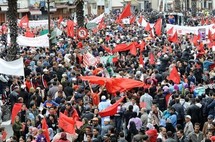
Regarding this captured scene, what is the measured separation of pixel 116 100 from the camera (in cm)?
1574

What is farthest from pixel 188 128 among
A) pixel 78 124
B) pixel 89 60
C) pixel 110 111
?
pixel 89 60

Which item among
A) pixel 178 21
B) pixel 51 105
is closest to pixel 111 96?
pixel 51 105

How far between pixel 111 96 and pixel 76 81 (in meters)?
2.81

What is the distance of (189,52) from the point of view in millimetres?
26000

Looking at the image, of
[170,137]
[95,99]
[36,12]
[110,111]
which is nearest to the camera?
[170,137]

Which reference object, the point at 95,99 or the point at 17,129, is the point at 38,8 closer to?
the point at 95,99

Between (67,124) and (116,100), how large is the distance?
97.6 inches

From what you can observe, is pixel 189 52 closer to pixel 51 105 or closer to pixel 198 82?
pixel 198 82

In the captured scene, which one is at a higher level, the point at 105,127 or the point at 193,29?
the point at 193,29

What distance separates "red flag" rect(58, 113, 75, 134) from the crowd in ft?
0.29

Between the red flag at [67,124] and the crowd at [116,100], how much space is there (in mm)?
89

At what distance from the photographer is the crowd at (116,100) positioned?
13320 millimetres

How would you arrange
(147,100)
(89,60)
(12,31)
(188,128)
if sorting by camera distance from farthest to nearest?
(12,31)
(89,60)
(147,100)
(188,128)

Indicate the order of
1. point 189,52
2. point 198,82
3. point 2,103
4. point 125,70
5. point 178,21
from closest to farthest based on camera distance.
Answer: point 2,103, point 198,82, point 125,70, point 189,52, point 178,21
